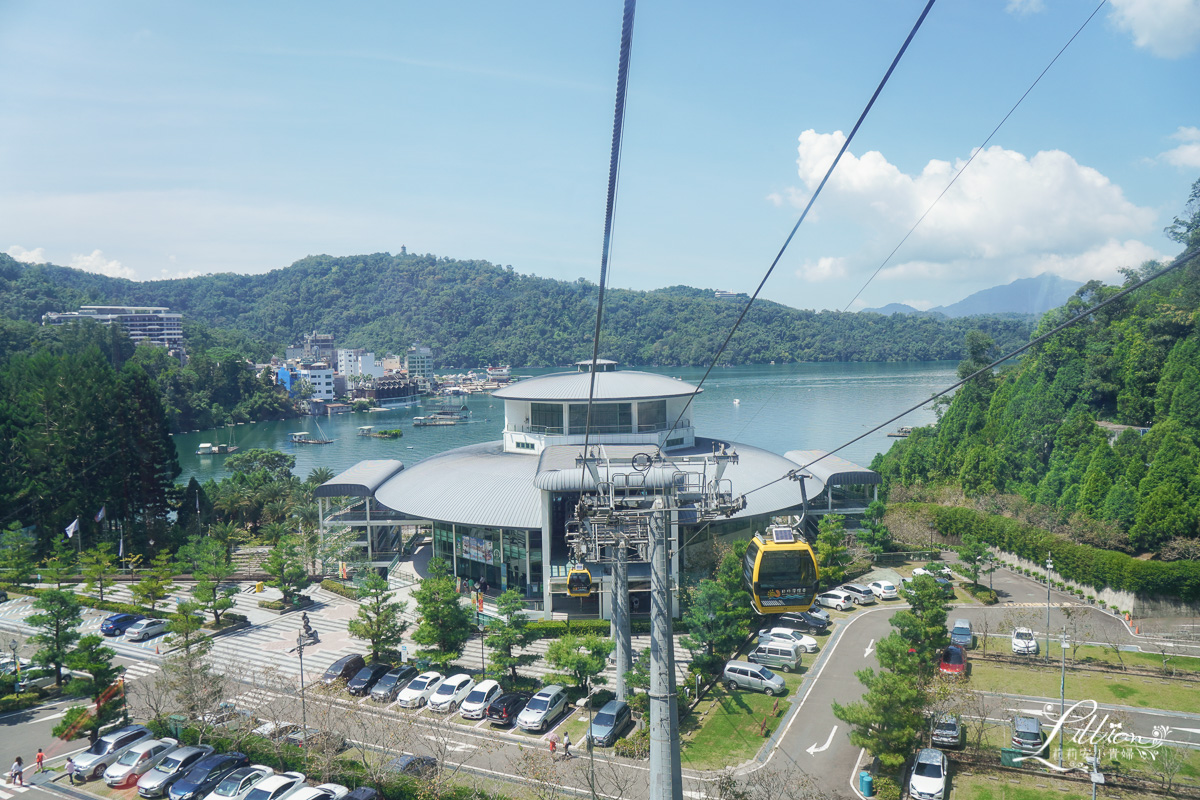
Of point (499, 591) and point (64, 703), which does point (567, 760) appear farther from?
point (64, 703)

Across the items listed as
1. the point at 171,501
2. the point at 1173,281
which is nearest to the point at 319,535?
the point at 171,501

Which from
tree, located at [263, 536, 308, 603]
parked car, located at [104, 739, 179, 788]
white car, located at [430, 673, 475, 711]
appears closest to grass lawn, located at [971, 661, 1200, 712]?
white car, located at [430, 673, 475, 711]

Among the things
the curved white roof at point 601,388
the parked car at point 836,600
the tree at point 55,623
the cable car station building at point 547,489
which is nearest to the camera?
the tree at point 55,623

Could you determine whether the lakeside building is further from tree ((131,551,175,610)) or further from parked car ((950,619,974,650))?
parked car ((950,619,974,650))

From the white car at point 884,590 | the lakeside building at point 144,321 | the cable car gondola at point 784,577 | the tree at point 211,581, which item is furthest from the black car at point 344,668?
the lakeside building at point 144,321

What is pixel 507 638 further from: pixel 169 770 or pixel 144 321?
pixel 144 321

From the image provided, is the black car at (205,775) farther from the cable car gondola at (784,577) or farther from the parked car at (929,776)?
the parked car at (929,776)

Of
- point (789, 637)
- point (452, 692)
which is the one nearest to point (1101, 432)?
point (789, 637)
